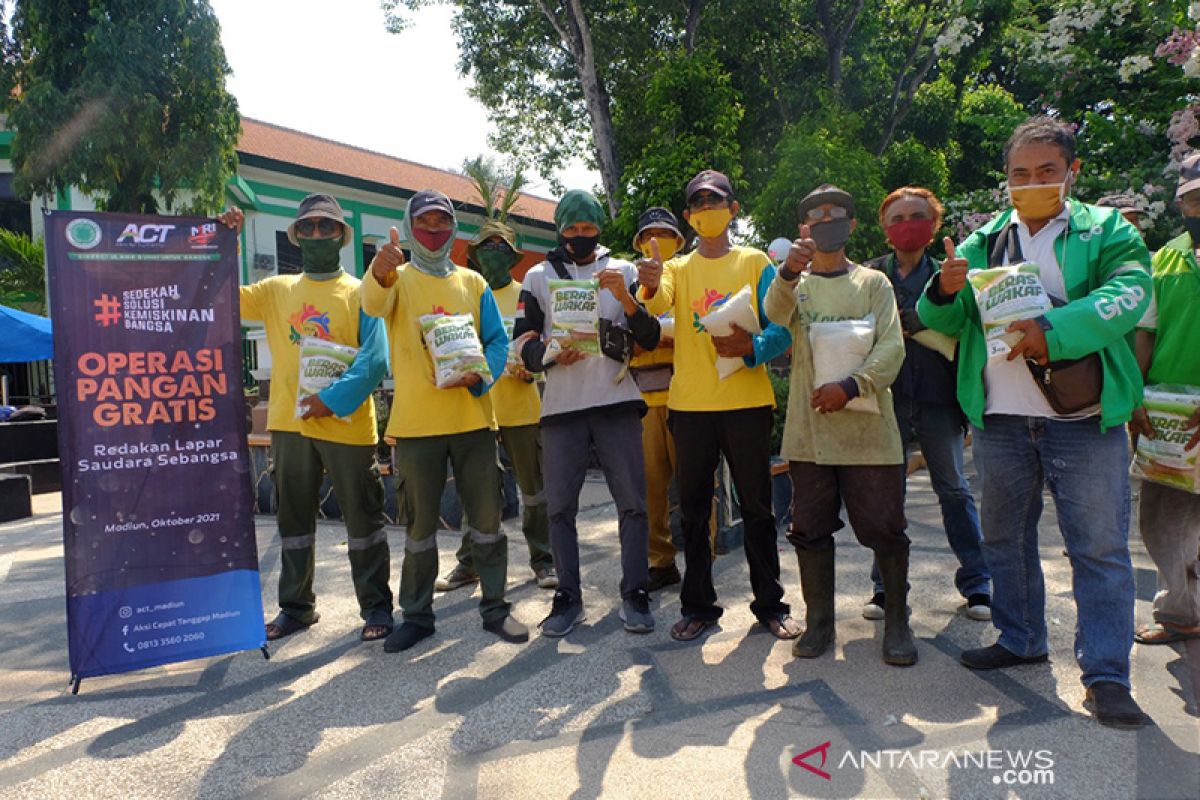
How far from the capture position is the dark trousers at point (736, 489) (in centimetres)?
395

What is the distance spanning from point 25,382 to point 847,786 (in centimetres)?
1894

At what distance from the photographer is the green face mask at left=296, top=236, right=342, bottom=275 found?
14.0 ft

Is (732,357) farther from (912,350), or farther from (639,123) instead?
(639,123)

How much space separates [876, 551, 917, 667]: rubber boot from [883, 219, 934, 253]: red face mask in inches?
60.4

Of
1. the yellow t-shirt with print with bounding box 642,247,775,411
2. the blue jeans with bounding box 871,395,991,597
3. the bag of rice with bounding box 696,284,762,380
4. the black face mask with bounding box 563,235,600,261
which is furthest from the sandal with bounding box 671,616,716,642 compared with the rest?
the black face mask with bounding box 563,235,600,261

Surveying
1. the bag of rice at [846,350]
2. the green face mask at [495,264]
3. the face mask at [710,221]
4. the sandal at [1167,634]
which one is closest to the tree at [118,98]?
the green face mask at [495,264]

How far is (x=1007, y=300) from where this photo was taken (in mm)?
3105

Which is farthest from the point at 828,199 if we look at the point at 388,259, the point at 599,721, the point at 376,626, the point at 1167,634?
the point at 376,626

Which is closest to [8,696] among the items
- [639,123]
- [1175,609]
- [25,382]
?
[1175,609]

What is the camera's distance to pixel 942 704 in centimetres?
319

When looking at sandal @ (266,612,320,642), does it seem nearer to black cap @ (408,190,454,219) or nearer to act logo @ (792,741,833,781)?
black cap @ (408,190,454,219)

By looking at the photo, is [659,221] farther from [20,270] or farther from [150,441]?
→ [20,270]

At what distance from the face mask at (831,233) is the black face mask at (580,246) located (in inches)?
46.3

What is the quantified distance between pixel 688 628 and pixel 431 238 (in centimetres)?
232
